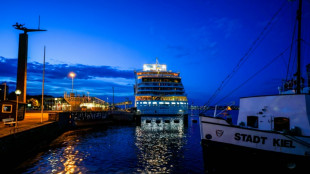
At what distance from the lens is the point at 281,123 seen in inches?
468

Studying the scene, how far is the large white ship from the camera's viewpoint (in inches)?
3440

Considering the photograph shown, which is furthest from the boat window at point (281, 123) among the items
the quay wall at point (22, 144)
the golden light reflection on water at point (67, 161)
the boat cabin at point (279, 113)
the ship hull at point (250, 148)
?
the quay wall at point (22, 144)

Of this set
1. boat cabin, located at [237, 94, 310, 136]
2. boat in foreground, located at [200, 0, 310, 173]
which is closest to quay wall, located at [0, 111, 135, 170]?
boat in foreground, located at [200, 0, 310, 173]

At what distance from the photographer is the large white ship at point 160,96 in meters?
87.4

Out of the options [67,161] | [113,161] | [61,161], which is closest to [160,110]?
[113,161]

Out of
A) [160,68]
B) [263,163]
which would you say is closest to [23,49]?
[263,163]

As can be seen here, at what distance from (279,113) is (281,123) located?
21.3 inches

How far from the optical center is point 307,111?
447 inches

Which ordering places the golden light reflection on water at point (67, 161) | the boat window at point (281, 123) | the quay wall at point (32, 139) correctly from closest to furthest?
the boat window at point (281, 123) → the golden light reflection on water at point (67, 161) → the quay wall at point (32, 139)

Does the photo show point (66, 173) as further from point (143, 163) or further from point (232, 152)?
point (232, 152)

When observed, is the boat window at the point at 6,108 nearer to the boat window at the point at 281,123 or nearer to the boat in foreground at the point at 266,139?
the boat in foreground at the point at 266,139

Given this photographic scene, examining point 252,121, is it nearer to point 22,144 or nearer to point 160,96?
point 22,144

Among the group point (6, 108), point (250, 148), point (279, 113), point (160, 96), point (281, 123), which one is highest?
point (160, 96)

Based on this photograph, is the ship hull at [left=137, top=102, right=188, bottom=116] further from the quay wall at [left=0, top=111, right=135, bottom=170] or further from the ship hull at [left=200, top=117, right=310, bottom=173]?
the ship hull at [left=200, top=117, right=310, bottom=173]
